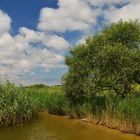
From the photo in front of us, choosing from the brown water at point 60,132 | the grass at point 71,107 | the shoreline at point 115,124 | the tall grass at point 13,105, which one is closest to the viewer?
the brown water at point 60,132

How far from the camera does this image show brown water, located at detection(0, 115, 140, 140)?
865 inches

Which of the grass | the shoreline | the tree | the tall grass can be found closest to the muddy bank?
the shoreline

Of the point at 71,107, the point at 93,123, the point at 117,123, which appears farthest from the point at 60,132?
the point at 71,107

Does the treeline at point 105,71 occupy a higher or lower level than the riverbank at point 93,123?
higher

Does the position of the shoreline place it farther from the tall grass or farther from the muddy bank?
the tall grass

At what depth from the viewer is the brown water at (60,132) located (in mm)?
21981

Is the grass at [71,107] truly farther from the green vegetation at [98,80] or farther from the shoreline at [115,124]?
the shoreline at [115,124]

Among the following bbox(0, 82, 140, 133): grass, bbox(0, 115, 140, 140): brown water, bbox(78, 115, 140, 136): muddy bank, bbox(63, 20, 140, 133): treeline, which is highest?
bbox(63, 20, 140, 133): treeline

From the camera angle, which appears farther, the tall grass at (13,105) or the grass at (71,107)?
the tall grass at (13,105)

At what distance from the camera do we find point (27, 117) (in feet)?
91.7

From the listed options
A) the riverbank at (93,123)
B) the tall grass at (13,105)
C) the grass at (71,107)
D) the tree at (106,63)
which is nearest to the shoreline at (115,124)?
the riverbank at (93,123)

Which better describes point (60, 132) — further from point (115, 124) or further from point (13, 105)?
point (13, 105)

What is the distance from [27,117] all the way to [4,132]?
13.9ft

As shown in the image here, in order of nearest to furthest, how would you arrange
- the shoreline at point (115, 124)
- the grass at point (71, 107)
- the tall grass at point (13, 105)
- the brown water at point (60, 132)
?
1. the brown water at point (60, 132)
2. the shoreline at point (115, 124)
3. the grass at point (71, 107)
4. the tall grass at point (13, 105)
